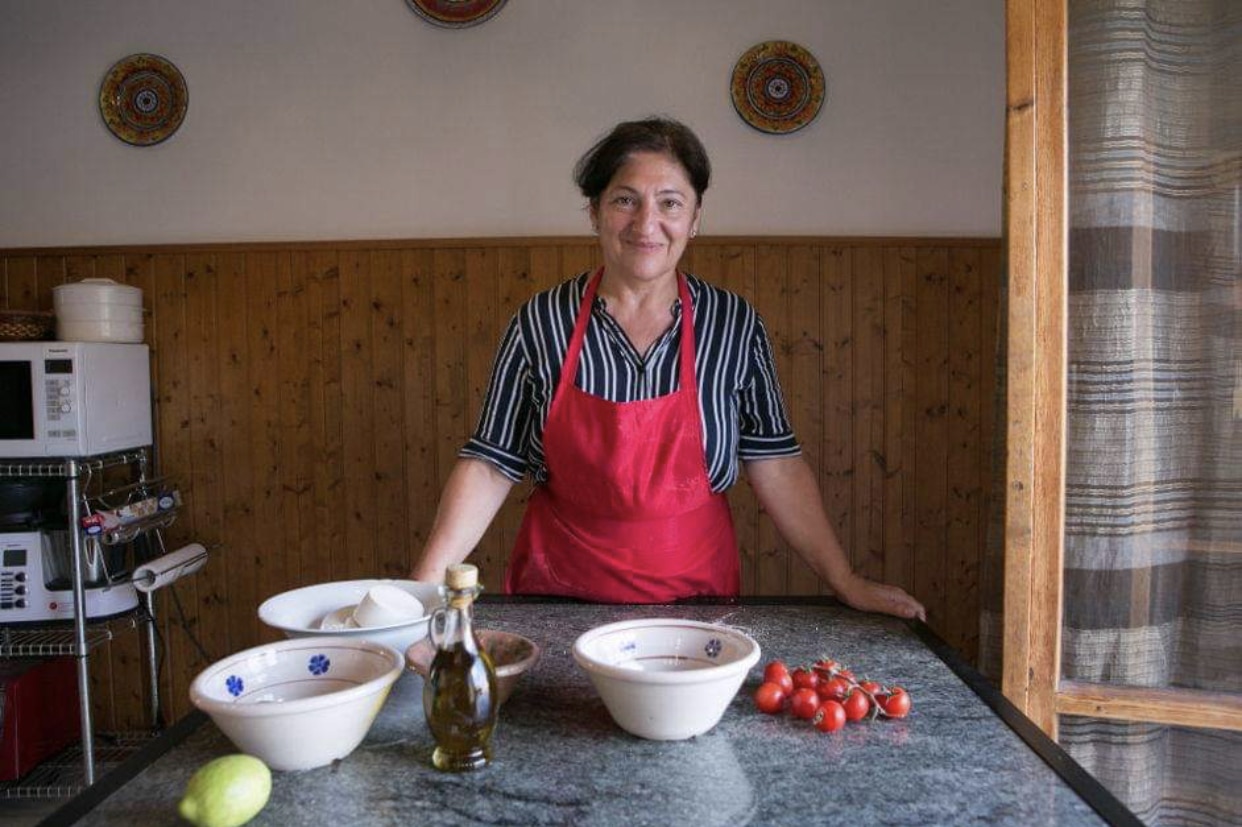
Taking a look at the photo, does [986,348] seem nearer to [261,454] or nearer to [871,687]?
[871,687]

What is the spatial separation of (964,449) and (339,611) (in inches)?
104

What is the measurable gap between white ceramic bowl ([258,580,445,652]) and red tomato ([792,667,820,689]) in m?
0.44

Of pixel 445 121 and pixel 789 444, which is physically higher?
pixel 445 121

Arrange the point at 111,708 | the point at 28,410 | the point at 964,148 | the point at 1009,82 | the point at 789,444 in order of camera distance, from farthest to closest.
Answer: the point at 111,708 → the point at 964,148 → the point at 28,410 → the point at 789,444 → the point at 1009,82

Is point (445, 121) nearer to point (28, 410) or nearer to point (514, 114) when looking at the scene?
point (514, 114)

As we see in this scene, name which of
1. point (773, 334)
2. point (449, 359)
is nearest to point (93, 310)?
point (449, 359)

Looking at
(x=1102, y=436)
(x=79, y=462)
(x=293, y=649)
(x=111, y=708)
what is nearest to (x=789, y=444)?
(x=1102, y=436)

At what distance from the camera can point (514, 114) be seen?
10.6 ft

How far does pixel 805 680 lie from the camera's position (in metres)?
1.00

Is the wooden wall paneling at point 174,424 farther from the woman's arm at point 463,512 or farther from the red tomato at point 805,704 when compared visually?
the red tomato at point 805,704

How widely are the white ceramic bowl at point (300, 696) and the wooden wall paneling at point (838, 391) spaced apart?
8.19 feet

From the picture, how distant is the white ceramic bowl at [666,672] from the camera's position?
34.1 inches

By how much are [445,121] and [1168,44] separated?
8.22ft

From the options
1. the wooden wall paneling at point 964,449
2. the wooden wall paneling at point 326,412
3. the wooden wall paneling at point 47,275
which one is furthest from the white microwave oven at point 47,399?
the wooden wall paneling at point 964,449
